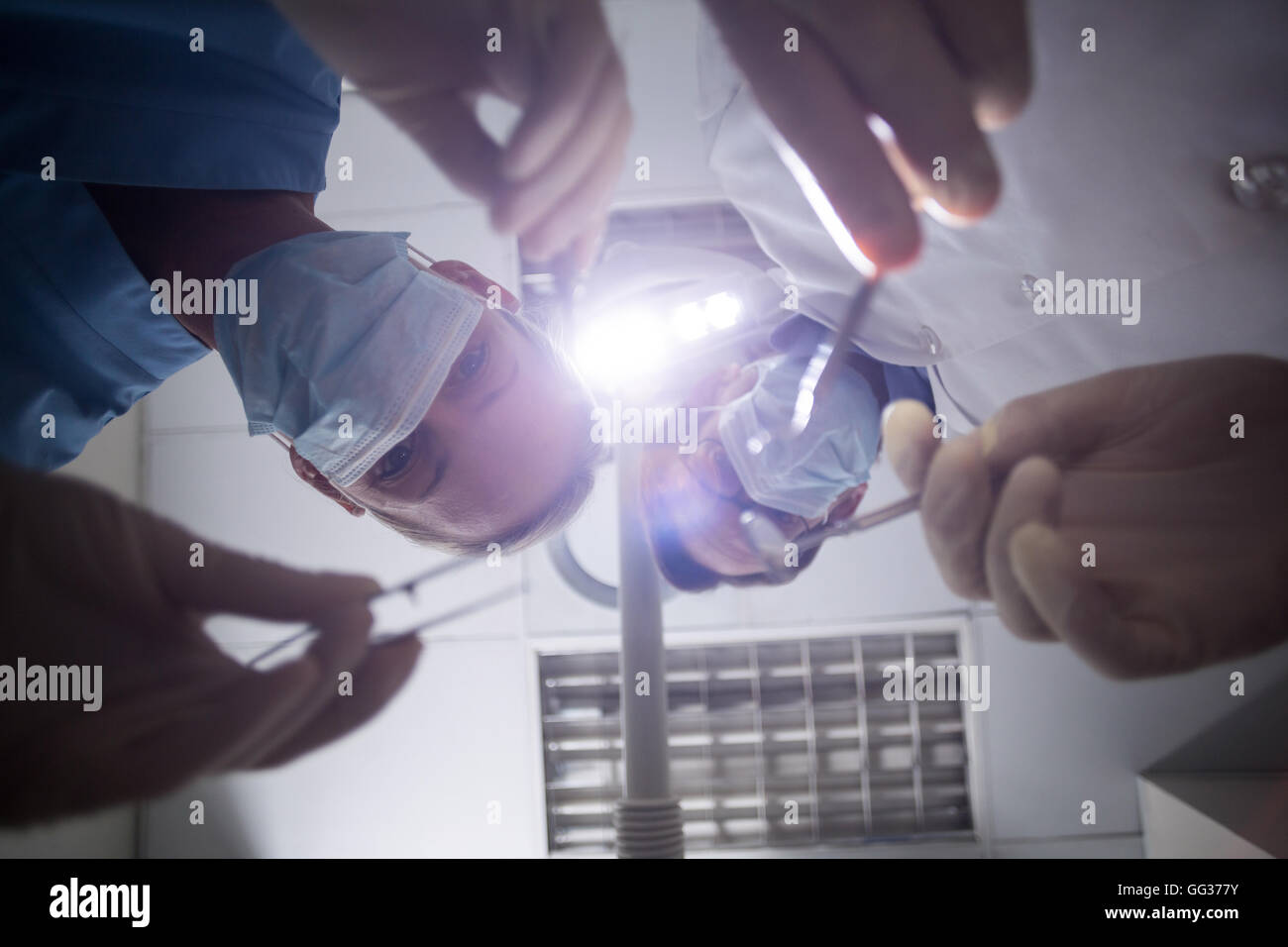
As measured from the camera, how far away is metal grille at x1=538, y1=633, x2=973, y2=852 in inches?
30.3

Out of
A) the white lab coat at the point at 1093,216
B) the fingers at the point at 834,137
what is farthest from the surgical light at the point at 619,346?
the fingers at the point at 834,137

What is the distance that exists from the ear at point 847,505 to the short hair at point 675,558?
4 centimetres

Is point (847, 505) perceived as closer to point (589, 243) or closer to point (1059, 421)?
point (1059, 421)

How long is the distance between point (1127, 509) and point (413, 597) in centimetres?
59

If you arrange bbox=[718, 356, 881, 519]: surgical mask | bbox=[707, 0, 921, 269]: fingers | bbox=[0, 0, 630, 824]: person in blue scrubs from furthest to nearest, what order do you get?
bbox=[718, 356, 881, 519]: surgical mask < bbox=[0, 0, 630, 824]: person in blue scrubs < bbox=[707, 0, 921, 269]: fingers

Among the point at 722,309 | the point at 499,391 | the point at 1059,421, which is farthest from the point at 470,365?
the point at 1059,421

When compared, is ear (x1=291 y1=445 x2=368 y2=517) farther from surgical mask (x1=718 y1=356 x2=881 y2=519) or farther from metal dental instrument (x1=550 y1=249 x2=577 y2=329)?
surgical mask (x1=718 y1=356 x2=881 y2=519)

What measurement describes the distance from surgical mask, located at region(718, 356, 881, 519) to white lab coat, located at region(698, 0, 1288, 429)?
57 mm

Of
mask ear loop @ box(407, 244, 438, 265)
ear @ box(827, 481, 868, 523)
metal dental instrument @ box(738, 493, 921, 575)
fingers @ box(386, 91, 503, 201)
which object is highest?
fingers @ box(386, 91, 503, 201)

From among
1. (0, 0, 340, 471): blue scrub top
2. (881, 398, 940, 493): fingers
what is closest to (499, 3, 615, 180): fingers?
(0, 0, 340, 471): blue scrub top

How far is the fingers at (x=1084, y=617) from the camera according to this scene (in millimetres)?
517

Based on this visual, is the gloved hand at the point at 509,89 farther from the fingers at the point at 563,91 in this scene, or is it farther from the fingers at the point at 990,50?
the fingers at the point at 990,50

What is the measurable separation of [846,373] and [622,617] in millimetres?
308
